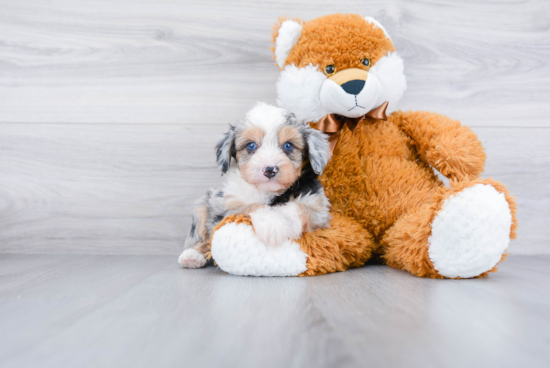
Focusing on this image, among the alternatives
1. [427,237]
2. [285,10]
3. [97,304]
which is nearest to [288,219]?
[427,237]

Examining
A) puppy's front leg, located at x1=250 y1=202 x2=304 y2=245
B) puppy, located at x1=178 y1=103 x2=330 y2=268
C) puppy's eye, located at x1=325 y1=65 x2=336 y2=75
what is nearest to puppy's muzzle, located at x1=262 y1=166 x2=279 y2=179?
puppy, located at x1=178 y1=103 x2=330 y2=268

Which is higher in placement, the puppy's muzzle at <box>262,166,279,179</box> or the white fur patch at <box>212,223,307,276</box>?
the puppy's muzzle at <box>262,166,279,179</box>

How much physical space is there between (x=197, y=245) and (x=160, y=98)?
73 cm

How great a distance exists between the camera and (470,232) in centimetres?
108

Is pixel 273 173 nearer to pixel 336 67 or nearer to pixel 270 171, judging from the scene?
pixel 270 171

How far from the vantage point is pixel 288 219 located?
1.19 m

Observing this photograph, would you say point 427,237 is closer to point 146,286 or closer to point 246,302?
point 246,302

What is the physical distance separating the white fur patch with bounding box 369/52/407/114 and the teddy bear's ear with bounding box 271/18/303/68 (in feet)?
1.00

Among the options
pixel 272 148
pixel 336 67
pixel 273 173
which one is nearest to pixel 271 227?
pixel 273 173

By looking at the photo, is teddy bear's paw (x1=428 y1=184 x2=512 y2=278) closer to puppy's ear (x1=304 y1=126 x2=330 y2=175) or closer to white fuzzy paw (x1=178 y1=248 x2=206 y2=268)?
puppy's ear (x1=304 y1=126 x2=330 y2=175)

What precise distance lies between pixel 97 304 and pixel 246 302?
0.35m

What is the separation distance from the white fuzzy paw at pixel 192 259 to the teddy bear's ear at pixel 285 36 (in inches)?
30.9

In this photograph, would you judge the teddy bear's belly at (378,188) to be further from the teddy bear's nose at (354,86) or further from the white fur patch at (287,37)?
the white fur patch at (287,37)

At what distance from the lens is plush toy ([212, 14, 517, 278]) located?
3.67 feet
